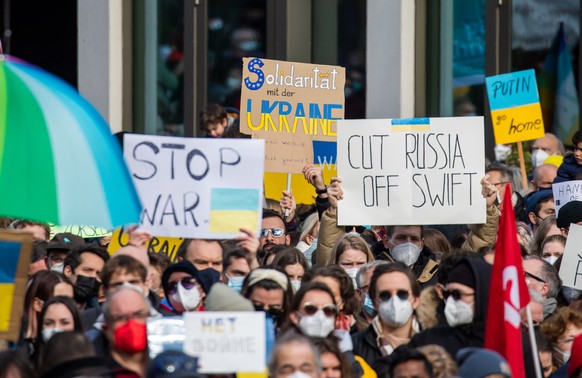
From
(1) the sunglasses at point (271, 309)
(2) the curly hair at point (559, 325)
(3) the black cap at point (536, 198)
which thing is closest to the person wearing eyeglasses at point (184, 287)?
(1) the sunglasses at point (271, 309)

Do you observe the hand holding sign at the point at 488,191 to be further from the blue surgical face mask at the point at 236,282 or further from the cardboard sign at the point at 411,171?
the blue surgical face mask at the point at 236,282

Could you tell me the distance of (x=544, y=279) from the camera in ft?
31.9

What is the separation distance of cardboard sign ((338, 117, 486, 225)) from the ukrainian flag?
3266 millimetres

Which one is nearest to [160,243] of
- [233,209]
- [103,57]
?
[233,209]

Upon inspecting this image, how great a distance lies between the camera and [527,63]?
16.0 meters

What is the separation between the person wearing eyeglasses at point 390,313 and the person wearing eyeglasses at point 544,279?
4.36 feet

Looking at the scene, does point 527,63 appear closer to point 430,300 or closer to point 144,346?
point 430,300

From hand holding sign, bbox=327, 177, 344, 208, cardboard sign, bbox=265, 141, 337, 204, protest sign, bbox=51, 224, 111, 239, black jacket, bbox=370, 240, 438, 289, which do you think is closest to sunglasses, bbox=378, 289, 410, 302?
black jacket, bbox=370, 240, 438, 289

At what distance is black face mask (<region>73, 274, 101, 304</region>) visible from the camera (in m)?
9.42

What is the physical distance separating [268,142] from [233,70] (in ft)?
21.6

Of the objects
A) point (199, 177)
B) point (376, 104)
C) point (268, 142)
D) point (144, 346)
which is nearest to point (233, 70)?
point (376, 104)

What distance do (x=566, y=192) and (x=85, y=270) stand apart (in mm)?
3636

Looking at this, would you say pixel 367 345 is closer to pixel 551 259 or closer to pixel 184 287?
pixel 184 287

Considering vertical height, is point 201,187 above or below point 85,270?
above
